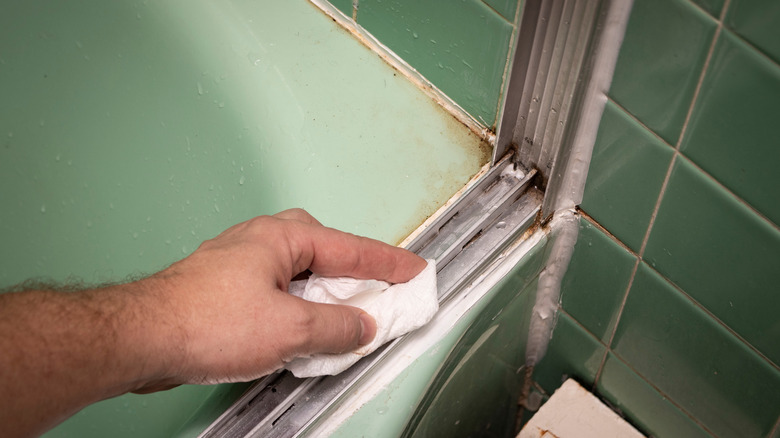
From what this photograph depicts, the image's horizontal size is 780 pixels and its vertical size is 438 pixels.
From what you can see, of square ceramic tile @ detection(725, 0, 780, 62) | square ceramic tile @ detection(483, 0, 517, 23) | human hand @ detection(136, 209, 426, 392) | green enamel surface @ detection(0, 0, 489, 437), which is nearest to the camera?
square ceramic tile @ detection(725, 0, 780, 62)

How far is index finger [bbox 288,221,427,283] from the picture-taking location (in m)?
0.68

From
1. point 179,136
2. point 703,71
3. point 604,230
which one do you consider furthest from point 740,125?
point 179,136

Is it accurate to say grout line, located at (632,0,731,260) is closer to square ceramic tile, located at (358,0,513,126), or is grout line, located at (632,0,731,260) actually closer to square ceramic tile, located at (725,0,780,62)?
square ceramic tile, located at (725,0,780,62)

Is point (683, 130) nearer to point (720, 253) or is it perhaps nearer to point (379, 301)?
point (720, 253)

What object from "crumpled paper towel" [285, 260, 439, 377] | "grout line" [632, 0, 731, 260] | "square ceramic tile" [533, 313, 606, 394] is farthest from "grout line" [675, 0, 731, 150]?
"square ceramic tile" [533, 313, 606, 394]

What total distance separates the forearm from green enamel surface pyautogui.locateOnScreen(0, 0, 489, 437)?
27 centimetres

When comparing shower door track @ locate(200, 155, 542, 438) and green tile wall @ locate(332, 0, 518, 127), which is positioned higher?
green tile wall @ locate(332, 0, 518, 127)

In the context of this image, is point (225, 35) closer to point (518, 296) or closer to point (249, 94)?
point (249, 94)

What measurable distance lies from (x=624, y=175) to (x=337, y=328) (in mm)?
306

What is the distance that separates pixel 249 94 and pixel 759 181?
0.57m

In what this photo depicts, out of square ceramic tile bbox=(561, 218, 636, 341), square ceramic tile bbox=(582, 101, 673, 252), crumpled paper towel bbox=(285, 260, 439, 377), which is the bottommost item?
crumpled paper towel bbox=(285, 260, 439, 377)

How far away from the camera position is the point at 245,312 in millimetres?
624

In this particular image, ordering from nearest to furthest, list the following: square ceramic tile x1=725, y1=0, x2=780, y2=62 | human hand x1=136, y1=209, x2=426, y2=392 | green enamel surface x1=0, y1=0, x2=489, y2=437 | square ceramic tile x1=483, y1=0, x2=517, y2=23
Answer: square ceramic tile x1=725, y1=0, x2=780, y2=62, human hand x1=136, y1=209, x2=426, y2=392, square ceramic tile x1=483, y1=0, x2=517, y2=23, green enamel surface x1=0, y1=0, x2=489, y2=437

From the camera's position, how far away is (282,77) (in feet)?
2.95
